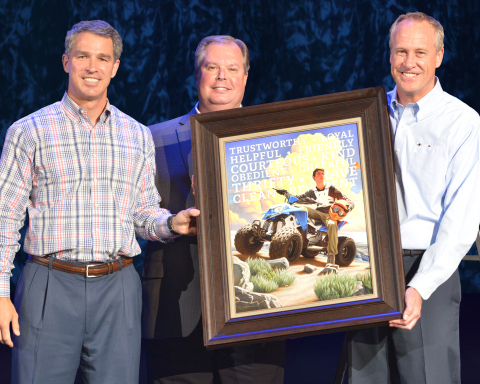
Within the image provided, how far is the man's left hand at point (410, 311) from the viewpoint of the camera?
153 cm

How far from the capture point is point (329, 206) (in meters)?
1.58

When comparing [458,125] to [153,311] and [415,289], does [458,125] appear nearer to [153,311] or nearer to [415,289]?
[415,289]

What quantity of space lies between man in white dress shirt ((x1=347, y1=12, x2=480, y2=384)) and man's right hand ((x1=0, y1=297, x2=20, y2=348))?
107 centimetres

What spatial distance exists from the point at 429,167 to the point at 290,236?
1.53ft

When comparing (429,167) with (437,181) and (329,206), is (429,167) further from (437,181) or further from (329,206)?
(329,206)

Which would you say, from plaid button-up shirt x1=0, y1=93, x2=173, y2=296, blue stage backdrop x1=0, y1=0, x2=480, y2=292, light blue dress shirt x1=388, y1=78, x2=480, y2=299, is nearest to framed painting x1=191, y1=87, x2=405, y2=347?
light blue dress shirt x1=388, y1=78, x2=480, y2=299

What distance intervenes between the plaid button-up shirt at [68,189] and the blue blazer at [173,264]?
172 millimetres

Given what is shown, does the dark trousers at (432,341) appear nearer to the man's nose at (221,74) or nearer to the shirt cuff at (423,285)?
the shirt cuff at (423,285)

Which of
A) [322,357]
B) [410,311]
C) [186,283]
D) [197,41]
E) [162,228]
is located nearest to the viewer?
[410,311]

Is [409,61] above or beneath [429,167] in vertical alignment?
above

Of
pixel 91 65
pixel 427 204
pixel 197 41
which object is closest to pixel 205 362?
pixel 427 204

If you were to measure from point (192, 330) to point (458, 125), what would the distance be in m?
1.09

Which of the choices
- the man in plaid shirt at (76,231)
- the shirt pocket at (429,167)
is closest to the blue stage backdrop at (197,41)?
the man in plaid shirt at (76,231)

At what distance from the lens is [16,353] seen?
160 cm
